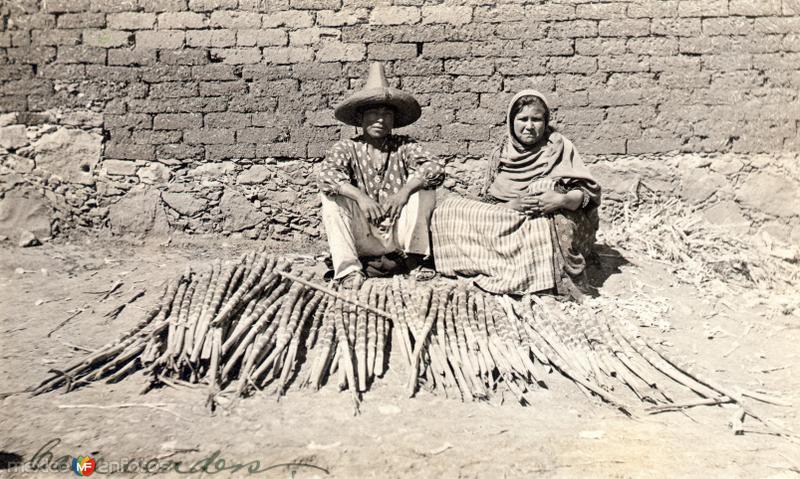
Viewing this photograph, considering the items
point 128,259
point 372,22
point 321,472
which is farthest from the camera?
point 372,22

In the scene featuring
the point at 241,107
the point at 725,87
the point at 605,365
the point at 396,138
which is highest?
the point at 725,87

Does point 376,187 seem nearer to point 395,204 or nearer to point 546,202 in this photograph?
point 395,204

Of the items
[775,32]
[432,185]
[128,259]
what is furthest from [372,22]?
[775,32]

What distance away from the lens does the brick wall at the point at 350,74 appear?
5250 mm

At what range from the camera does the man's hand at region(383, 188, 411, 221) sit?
412cm

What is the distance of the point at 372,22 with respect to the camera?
211 inches

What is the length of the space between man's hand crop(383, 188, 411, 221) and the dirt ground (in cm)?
146

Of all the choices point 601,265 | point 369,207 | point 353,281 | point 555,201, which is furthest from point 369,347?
point 601,265

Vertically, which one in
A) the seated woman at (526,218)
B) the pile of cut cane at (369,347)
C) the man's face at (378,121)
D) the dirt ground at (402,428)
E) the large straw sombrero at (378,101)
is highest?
the large straw sombrero at (378,101)

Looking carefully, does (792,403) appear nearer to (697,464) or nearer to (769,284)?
(697,464)

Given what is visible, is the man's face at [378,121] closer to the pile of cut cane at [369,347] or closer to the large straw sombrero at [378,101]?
the large straw sombrero at [378,101]

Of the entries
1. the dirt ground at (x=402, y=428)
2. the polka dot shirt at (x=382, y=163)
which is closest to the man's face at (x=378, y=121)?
the polka dot shirt at (x=382, y=163)

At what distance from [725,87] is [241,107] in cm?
450

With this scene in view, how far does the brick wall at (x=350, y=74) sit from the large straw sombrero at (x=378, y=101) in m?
0.93
